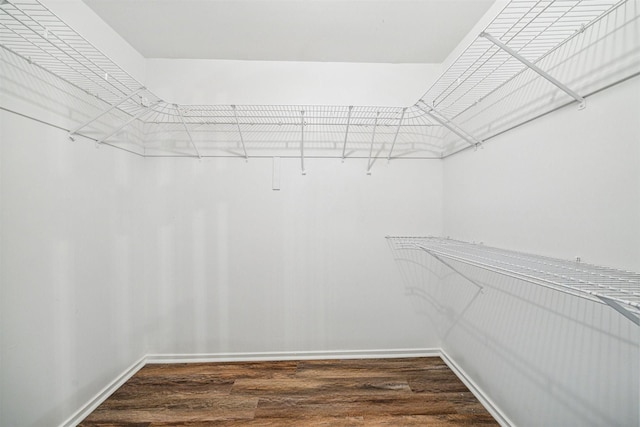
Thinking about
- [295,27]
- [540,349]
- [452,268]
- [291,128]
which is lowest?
[540,349]

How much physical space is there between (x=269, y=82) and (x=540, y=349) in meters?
2.27

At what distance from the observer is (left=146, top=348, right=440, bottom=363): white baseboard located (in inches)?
80.0

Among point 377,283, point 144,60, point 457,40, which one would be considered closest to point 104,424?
point 377,283

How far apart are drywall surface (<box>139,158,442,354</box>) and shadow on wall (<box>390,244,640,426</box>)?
1.35 ft

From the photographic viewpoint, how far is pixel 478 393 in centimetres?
164

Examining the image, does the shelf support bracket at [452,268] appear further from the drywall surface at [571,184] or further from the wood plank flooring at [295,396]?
the wood plank flooring at [295,396]

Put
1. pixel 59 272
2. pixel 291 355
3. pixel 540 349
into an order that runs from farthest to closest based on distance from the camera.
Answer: pixel 291 355 < pixel 59 272 < pixel 540 349

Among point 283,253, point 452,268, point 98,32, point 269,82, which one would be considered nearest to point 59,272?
point 283,253

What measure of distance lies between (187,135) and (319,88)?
106 cm

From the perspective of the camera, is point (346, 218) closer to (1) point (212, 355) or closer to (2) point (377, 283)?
(2) point (377, 283)

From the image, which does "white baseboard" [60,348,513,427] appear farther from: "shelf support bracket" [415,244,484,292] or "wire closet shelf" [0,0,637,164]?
"wire closet shelf" [0,0,637,164]

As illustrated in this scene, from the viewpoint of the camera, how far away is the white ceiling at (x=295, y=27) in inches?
60.6

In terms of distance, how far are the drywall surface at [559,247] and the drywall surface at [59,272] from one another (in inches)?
89.2

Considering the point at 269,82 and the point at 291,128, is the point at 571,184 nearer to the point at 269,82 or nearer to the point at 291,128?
the point at 291,128
